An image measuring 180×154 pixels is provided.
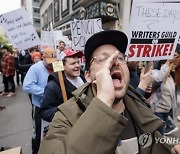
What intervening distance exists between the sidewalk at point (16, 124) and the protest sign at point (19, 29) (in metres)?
1.83

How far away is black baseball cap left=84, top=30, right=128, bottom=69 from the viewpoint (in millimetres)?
1420

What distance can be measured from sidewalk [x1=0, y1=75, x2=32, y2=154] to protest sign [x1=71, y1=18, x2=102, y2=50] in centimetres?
206

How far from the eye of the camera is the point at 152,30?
2.35 metres

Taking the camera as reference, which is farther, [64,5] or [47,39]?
[64,5]

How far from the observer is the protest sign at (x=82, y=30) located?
359cm

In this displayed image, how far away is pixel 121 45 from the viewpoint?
4.94 feet

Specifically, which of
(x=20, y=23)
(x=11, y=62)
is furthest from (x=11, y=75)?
(x=20, y=23)

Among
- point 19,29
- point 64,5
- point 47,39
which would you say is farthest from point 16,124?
point 64,5

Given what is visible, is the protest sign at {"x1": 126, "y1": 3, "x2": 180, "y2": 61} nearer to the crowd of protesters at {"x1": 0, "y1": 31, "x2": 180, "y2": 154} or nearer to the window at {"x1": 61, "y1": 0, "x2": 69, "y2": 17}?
the crowd of protesters at {"x1": 0, "y1": 31, "x2": 180, "y2": 154}

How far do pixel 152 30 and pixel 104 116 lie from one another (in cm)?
167

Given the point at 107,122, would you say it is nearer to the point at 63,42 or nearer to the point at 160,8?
the point at 160,8

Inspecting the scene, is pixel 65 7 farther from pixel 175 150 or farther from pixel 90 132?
pixel 90 132

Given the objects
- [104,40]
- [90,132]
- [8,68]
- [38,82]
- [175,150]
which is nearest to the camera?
[90,132]

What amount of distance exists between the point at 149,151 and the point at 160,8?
5.22 ft
